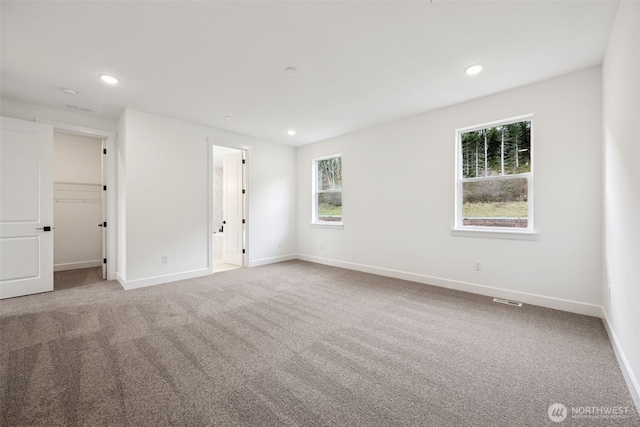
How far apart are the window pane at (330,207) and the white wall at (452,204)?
284mm

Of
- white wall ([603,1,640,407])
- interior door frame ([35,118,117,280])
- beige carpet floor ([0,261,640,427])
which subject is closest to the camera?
beige carpet floor ([0,261,640,427])

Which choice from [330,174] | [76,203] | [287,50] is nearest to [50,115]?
[76,203]

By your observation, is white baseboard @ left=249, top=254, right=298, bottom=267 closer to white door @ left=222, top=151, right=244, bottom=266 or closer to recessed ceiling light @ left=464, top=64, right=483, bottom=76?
white door @ left=222, top=151, right=244, bottom=266

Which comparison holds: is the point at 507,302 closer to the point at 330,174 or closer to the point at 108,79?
the point at 330,174

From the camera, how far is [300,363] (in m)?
2.02

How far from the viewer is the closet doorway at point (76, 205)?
5262 mm

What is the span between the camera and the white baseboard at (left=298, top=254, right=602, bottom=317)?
9.54ft

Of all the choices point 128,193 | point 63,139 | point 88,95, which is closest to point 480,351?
point 128,193

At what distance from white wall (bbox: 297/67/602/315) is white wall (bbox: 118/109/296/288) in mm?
2346

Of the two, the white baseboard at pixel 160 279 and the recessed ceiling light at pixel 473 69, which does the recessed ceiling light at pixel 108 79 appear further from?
the recessed ceiling light at pixel 473 69

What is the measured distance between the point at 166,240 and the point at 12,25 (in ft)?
9.45

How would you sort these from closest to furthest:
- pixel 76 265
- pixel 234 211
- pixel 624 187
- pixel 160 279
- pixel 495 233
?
pixel 624 187 → pixel 495 233 → pixel 160 279 → pixel 76 265 → pixel 234 211

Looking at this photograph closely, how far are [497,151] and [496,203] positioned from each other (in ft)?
2.29

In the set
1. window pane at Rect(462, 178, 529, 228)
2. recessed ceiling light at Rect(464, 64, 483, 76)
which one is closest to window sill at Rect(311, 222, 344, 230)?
window pane at Rect(462, 178, 529, 228)
